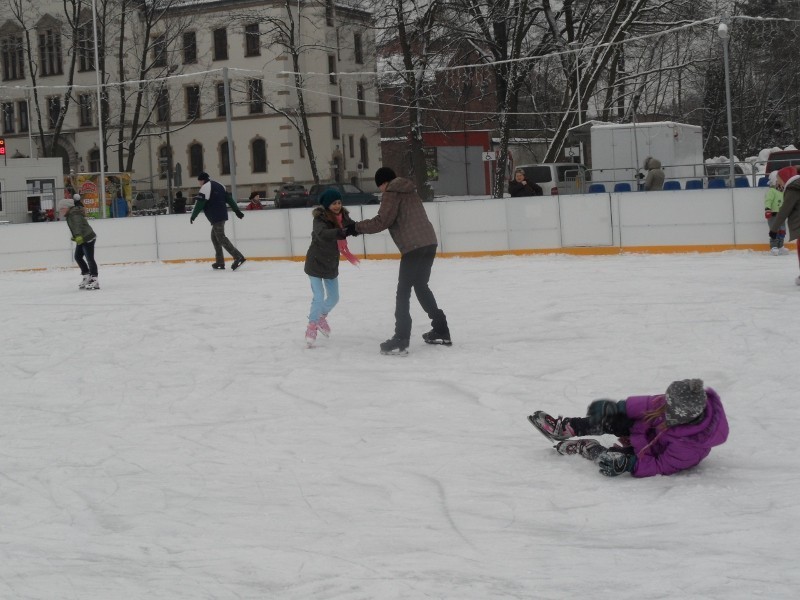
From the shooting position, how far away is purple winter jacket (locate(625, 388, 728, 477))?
554 cm

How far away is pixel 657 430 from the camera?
571 cm

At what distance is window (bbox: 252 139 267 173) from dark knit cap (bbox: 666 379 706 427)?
52.7m

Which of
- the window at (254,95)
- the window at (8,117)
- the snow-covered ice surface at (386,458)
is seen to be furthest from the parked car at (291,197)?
the snow-covered ice surface at (386,458)

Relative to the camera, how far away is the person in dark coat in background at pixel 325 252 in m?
9.66

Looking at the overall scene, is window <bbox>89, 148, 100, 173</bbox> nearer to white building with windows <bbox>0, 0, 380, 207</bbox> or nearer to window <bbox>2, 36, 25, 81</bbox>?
white building with windows <bbox>0, 0, 380, 207</bbox>

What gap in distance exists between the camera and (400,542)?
4863mm

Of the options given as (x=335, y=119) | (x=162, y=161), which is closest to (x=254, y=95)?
(x=335, y=119)

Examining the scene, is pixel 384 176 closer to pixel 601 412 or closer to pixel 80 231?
pixel 601 412

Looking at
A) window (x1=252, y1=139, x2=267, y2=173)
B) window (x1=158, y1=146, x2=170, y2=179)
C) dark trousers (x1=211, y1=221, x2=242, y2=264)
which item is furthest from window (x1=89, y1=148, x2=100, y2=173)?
dark trousers (x1=211, y1=221, x2=242, y2=264)

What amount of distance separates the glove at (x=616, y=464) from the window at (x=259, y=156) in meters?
52.4

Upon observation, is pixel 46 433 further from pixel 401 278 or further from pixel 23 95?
pixel 23 95

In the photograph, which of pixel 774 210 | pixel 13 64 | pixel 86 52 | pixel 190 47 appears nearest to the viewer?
pixel 774 210

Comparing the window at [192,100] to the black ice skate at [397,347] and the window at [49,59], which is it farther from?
the black ice skate at [397,347]

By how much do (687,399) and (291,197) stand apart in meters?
36.5
